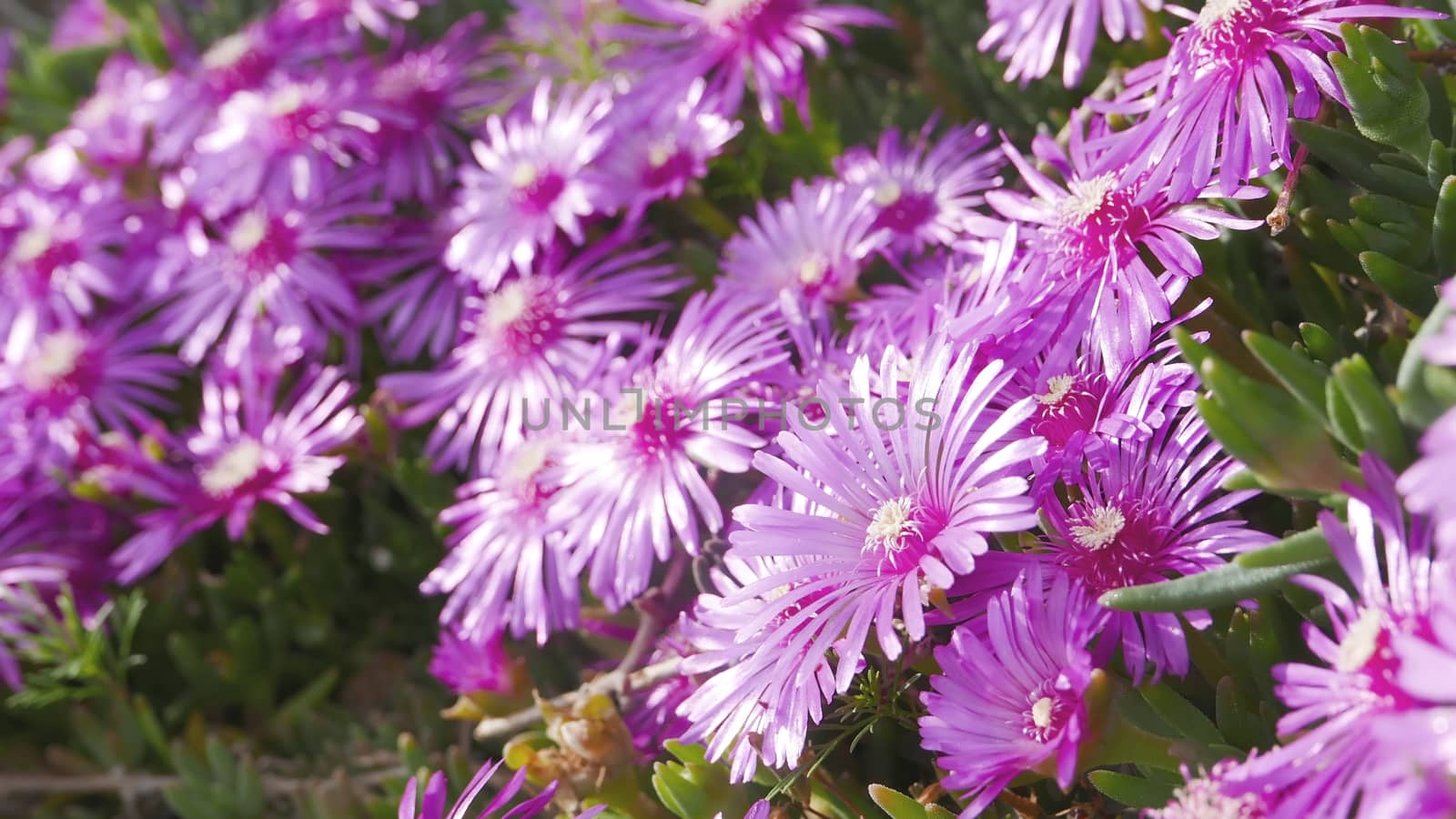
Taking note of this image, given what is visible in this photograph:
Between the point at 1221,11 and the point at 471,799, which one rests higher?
the point at 1221,11

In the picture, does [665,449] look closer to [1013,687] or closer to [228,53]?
[1013,687]

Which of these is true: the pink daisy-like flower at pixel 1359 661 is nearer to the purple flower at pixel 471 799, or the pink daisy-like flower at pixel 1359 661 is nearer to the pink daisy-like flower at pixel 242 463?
the purple flower at pixel 471 799

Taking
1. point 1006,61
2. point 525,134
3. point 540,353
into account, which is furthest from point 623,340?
point 1006,61

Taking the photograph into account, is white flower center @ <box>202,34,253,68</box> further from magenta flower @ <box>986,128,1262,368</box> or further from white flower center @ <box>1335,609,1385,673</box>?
white flower center @ <box>1335,609,1385,673</box>

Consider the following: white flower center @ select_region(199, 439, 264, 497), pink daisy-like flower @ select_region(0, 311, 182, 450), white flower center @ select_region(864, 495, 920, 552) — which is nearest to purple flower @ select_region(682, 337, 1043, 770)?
white flower center @ select_region(864, 495, 920, 552)

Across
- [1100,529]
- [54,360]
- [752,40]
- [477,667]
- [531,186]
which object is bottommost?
[477,667]

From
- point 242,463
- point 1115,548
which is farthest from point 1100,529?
point 242,463

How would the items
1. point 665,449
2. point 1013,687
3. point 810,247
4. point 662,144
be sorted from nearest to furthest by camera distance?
1. point 1013,687
2. point 665,449
3. point 810,247
4. point 662,144
